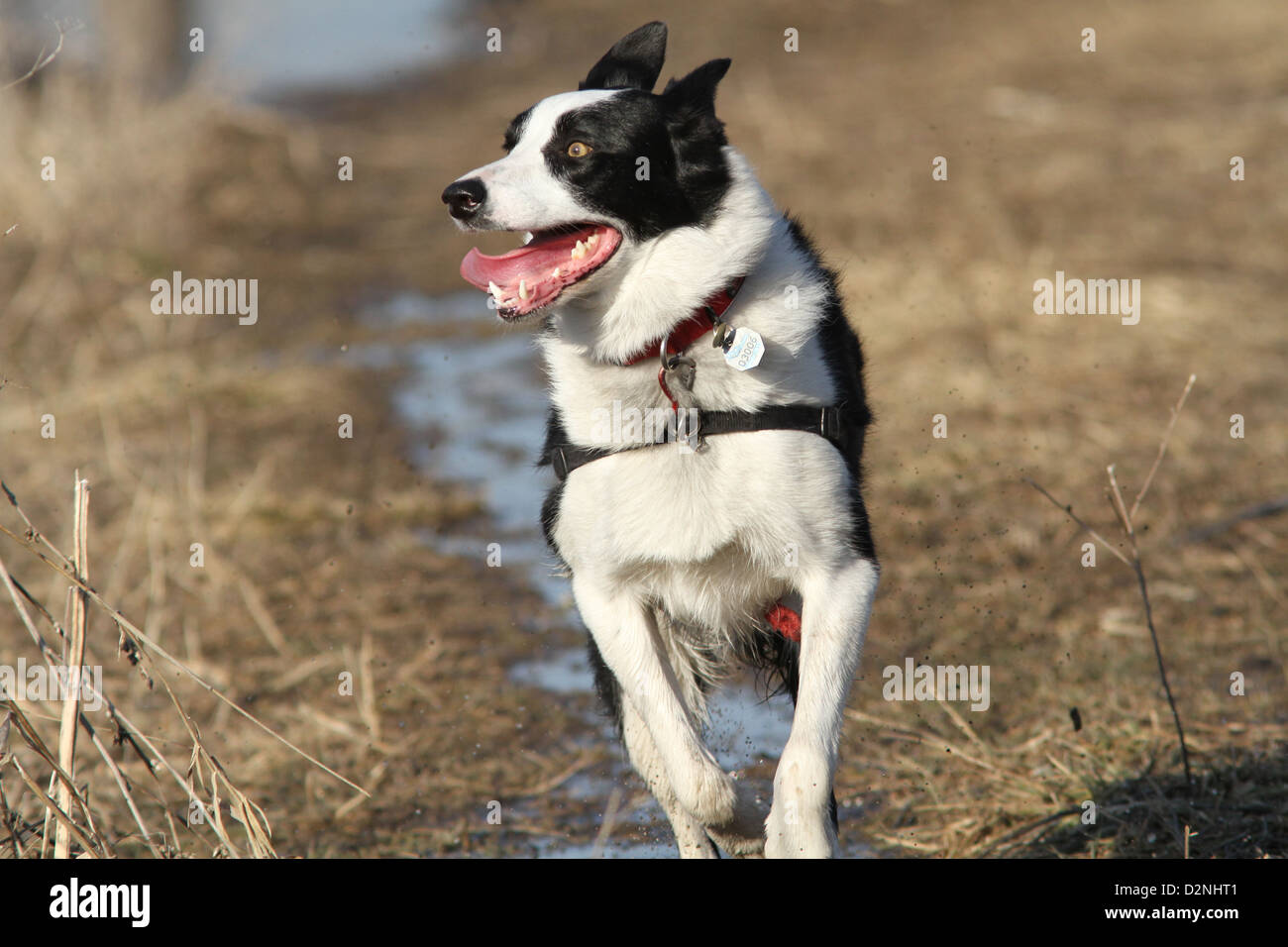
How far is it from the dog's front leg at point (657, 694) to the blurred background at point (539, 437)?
2.59 feet

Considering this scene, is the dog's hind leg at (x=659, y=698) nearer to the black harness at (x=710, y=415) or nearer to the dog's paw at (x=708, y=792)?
the dog's paw at (x=708, y=792)

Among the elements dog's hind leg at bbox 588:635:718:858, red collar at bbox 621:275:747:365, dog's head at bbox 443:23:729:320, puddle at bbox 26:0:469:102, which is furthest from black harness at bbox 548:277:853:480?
puddle at bbox 26:0:469:102

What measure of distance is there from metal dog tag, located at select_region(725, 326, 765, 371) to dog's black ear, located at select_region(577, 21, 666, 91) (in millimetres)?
830

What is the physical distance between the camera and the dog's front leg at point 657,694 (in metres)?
3.06

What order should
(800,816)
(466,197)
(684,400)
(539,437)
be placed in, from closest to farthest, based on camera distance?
(800,816) < (466,197) < (684,400) < (539,437)

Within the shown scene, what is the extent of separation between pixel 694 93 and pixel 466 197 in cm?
60

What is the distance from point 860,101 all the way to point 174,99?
657 cm

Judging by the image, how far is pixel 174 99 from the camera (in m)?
11.4

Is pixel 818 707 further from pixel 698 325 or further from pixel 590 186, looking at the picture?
pixel 590 186

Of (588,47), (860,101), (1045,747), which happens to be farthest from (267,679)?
(588,47)

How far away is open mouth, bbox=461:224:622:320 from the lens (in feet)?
10.00

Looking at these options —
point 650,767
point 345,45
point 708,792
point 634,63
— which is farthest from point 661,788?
point 345,45

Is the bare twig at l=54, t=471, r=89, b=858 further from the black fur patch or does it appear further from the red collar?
the black fur patch

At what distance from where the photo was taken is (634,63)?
357 centimetres
